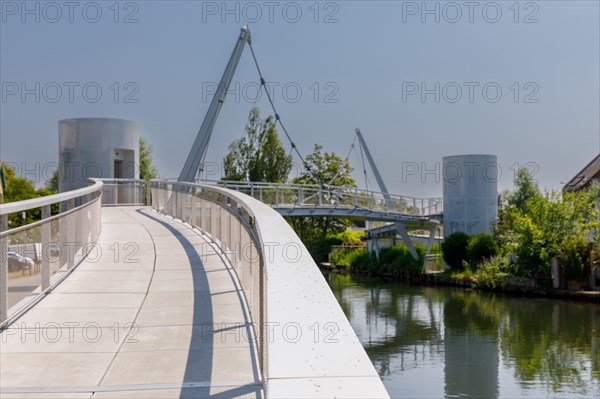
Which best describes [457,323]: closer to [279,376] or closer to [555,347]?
[555,347]

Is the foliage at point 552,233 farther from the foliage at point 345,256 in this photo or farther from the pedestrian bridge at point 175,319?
the pedestrian bridge at point 175,319

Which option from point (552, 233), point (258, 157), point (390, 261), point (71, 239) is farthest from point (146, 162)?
point (71, 239)

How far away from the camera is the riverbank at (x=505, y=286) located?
119 feet

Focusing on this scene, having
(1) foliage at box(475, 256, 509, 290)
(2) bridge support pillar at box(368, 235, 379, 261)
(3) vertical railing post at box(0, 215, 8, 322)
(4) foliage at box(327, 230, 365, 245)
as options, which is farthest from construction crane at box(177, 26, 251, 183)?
(3) vertical railing post at box(0, 215, 8, 322)

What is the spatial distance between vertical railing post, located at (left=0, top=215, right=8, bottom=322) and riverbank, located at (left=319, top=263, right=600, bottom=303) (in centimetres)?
3212

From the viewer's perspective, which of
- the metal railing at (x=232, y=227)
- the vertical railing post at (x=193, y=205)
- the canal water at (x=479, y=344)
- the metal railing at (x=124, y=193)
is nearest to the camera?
the metal railing at (x=232, y=227)

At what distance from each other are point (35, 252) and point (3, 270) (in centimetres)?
146

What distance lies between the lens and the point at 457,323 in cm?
3005

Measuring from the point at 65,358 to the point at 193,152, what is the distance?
36092 millimetres

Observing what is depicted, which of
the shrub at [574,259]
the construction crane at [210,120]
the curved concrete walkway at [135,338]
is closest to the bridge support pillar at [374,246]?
the construction crane at [210,120]

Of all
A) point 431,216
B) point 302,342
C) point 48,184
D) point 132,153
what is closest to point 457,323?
point 132,153

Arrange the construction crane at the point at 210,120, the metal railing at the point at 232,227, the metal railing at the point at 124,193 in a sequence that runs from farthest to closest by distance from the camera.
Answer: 1. the construction crane at the point at 210,120
2. the metal railing at the point at 124,193
3. the metal railing at the point at 232,227

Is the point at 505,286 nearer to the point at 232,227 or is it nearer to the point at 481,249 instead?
the point at 481,249

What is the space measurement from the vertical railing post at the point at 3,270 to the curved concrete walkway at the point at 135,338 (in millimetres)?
202
